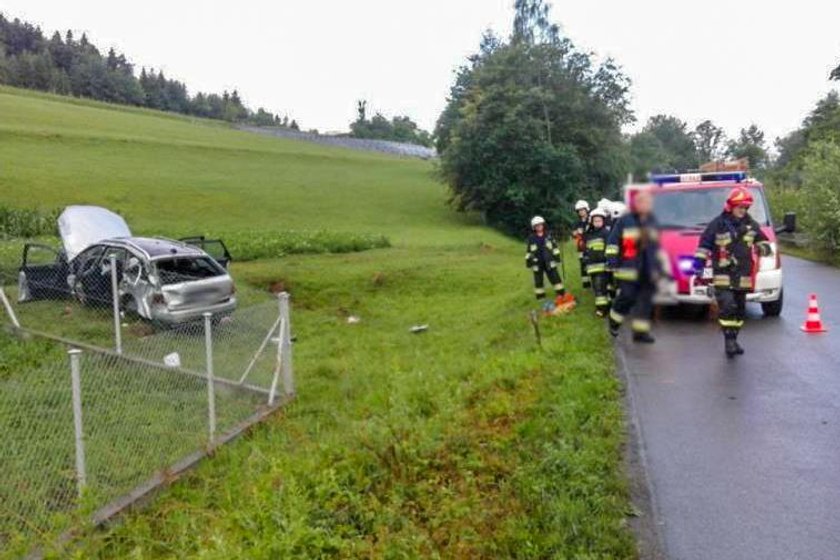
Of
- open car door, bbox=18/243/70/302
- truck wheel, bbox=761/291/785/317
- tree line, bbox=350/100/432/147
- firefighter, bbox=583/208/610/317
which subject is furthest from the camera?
Result: tree line, bbox=350/100/432/147

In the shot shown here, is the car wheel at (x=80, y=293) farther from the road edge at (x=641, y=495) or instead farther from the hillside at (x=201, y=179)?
the hillside at (x=201, y=179)

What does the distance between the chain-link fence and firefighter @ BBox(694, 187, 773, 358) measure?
487 centimetres

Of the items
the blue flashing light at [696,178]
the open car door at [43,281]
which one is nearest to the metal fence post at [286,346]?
the open car door at [43,281]

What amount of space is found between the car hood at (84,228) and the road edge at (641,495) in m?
11.1

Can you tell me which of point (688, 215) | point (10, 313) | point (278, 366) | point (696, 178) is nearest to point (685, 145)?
point (688, 215)

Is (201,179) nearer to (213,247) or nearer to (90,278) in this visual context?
(213,247)

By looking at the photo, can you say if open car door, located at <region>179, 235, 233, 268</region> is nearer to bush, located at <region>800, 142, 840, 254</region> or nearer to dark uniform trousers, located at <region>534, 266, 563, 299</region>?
dark uniform trousers, located at <region>534, 266, 563, 299</region>

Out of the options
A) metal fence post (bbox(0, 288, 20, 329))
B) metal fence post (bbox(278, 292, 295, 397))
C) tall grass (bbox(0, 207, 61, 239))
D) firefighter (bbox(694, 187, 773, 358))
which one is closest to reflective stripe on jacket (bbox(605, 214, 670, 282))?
firefighter (bbox(694, 187, 773, 358))

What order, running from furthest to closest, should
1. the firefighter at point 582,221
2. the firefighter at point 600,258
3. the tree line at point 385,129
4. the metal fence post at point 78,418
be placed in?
the tree line at point 385,129 < the metal fence post at point 78,418 < the firefighter at point 582,221 < the firefighter at point 600,258

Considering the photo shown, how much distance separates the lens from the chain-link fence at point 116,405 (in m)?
6.18

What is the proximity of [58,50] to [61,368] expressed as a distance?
103619 mm

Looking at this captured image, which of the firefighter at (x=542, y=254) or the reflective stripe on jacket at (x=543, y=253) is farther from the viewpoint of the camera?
the reflective stripe on jacket at (x=543, y=253)

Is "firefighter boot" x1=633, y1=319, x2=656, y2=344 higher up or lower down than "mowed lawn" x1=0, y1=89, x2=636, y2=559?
higher up

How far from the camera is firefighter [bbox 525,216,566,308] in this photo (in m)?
Answer: 10.9
